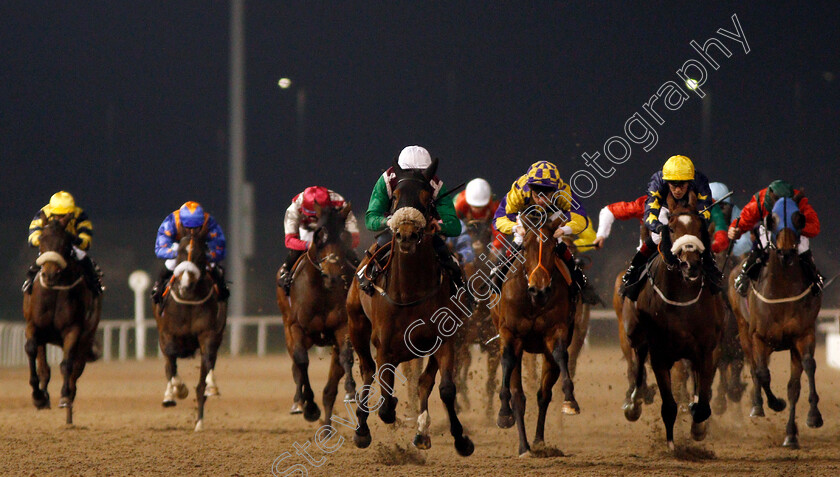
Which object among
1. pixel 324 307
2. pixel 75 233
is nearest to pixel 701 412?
pixel 324 307

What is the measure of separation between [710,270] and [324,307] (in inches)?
133

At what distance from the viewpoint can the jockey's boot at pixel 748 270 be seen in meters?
8.82

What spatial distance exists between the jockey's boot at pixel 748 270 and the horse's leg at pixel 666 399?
161cm

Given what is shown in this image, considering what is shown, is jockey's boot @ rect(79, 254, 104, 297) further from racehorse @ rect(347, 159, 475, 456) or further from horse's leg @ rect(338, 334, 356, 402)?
racehorse @ rect(347, 159, 475, 456)

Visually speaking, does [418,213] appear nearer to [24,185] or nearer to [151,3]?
[24,185]

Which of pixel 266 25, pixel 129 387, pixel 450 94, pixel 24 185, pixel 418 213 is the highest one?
pixel 266 25

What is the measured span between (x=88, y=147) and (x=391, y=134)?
8.30 metres

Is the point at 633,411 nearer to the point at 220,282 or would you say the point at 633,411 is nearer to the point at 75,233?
the point at 220,282

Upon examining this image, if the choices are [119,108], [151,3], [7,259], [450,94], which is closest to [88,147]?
[119,108]

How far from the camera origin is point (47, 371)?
1055cm

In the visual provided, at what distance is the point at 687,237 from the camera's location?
6.99m

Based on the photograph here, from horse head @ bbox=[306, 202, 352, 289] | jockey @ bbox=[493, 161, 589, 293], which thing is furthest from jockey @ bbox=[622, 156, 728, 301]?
horse head @ bbox=[306, 202, 352, 289]

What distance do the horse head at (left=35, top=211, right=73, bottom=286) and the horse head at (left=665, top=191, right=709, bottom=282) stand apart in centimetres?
577

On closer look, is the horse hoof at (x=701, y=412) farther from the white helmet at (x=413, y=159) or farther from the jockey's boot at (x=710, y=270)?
the white helmet at (x=413, y=159)
